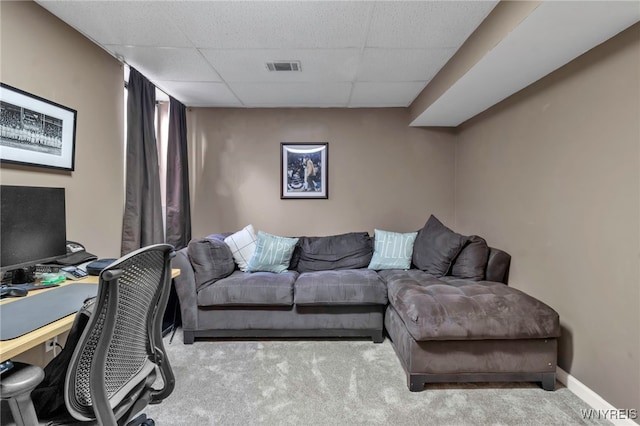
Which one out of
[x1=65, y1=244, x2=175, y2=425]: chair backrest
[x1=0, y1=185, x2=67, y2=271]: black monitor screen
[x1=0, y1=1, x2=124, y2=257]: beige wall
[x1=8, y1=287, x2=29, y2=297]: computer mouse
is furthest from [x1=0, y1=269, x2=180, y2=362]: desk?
[x1=0, y1=1, x2=124, y2=257]: beige wall

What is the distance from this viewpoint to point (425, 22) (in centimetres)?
199

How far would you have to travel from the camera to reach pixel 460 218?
147 inches

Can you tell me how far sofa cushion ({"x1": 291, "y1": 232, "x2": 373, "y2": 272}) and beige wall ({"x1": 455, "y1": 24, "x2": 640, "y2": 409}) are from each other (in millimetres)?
1378

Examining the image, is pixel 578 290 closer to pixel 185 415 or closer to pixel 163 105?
pixel 185 415

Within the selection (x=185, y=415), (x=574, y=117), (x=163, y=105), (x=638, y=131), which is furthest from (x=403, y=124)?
(x=185, y=415)

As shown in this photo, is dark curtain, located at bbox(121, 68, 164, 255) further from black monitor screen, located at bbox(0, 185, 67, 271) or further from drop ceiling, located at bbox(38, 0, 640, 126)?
black monitor screen, located at bbox(0, 185, 67, 271)

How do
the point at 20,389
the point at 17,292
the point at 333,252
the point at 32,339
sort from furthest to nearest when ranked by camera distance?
the point at 333,252 < the point at 17,292 < the point at 32,339 < the point at 20,389

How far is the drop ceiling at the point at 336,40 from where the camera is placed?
1.75m

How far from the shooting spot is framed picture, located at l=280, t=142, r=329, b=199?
3.86 m

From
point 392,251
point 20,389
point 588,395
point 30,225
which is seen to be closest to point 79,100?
point 30,225

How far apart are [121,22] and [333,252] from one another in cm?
264

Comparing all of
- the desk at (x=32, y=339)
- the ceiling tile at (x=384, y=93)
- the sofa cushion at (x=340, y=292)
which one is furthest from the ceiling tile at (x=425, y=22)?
the desk at (x=32, y=339)

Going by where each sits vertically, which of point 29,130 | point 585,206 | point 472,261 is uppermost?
point 29,130

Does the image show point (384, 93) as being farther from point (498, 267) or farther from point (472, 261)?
point (498, 267)
